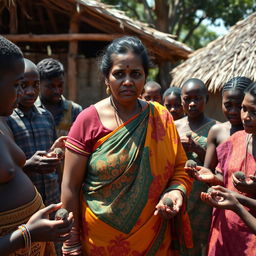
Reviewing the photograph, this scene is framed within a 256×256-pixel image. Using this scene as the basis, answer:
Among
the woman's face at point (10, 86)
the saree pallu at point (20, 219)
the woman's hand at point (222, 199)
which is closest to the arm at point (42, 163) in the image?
the saree pallu at point (20, 219)

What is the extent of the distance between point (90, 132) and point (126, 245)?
0.72 meters

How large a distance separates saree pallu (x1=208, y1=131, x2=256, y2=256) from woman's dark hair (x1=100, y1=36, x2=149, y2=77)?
0.83 meters

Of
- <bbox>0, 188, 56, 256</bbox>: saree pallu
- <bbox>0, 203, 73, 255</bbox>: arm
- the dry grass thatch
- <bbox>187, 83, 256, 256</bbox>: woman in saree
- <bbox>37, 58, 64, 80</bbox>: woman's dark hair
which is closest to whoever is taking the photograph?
<bbox>0, 203, 73, 255</bbox>: arm

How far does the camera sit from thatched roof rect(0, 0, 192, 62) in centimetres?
653

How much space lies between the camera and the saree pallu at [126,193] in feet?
7.76

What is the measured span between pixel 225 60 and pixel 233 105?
409 cm

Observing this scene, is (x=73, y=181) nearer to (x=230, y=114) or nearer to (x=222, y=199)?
(x=222, y=199)

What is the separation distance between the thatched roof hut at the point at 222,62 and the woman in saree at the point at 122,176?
4228mm

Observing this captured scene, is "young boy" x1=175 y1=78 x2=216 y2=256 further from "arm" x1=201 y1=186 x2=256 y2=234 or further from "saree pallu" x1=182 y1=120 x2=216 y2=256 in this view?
"arm" x1=201 y1=186 x2=256 y2=234

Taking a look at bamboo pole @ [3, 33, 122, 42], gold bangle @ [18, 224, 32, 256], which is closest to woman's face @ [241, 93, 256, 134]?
gold bangle @ [18, 224, 32, 256]

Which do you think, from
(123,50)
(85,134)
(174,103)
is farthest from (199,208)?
(123,50)

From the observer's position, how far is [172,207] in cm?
230

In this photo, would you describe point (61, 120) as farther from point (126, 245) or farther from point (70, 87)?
point (70, 87)

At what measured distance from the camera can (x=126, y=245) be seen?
2.37 metres
